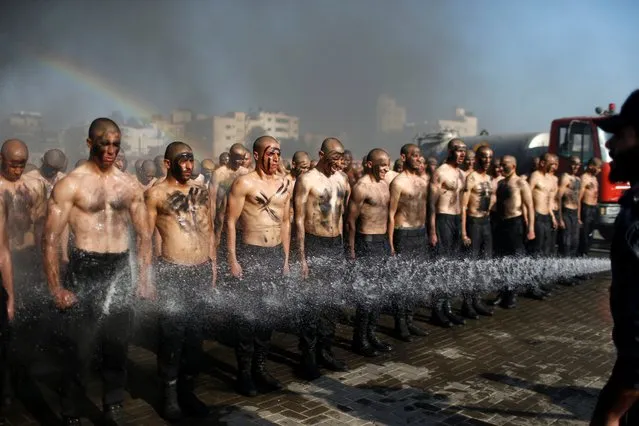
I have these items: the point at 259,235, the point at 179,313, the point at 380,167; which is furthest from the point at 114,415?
the point at 380,167

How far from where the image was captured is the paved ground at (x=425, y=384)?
425 cm

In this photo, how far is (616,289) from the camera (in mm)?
2213

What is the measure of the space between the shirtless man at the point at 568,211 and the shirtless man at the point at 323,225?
5.56m

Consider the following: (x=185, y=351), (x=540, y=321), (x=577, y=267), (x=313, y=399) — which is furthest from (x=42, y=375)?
(x=577, y=267)

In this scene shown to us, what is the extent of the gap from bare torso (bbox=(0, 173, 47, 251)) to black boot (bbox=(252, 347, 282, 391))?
282 centimetres

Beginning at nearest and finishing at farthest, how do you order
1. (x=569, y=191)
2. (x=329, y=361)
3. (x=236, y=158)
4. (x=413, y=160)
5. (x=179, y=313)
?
(x=179, y=313) → (x=329, y=361) → (x=413, y=160) → (x=236, y=158) → (x=569, y=191)

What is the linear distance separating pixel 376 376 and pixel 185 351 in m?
1.79

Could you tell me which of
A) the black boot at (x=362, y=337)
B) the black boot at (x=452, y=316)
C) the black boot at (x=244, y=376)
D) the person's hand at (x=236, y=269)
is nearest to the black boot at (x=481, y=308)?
the black boot at (x=452, y=316)

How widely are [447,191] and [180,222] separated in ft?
13.5

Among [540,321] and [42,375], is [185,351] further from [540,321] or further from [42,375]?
[540,321]

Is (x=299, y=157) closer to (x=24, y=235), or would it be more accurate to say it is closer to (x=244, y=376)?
(x=24, y=235)

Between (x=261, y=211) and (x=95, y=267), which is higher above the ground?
(x=261, y=211)

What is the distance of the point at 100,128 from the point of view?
13.0ft

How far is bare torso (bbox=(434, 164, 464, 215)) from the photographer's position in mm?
7348
